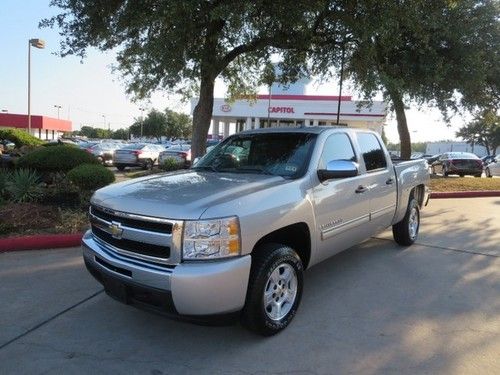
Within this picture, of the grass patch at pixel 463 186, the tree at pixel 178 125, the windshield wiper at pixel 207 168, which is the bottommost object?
the grass patch at pixel 463 186

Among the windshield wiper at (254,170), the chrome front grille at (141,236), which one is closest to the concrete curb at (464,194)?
the windshield wiper at (254,170)

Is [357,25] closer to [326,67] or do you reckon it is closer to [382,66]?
[382,66]

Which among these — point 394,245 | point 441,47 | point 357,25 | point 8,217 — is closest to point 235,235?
point 394,245

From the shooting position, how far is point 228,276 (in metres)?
3.51

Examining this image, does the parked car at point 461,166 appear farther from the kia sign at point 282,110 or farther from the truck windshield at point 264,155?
the truck windshield at point 264,155

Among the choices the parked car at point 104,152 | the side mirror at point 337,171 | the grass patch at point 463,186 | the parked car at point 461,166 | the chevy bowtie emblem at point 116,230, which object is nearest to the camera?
the chevy bowtie emblem at point 116,230

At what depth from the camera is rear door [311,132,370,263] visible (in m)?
4.69

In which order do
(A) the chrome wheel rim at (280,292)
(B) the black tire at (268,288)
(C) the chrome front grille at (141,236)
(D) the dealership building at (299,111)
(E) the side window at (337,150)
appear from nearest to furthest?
(C) the chrome front grille at (141,236) → (B) the black tire at (268,288) → (A) the chrome wheel rim at (280,292) → (E) the side window at (337,150) → (D) the dealership building at (299,111)

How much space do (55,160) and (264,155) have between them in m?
7.10

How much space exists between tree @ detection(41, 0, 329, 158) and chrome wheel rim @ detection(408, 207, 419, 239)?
433 centimetres

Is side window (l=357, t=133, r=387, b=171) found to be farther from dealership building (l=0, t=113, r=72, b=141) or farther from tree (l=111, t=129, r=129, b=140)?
tree (l=111, t=129, r=129, b=140)

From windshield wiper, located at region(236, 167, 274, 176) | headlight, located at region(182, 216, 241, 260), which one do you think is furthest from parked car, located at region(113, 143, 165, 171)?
headlight, located at region(182, 216, 241, 260)

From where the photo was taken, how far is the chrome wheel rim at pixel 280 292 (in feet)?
13.1

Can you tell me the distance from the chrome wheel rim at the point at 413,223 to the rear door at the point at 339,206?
1793mm
